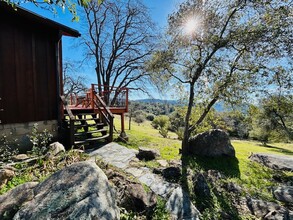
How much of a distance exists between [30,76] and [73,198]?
4.65 m

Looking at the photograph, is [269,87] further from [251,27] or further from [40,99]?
[40,99]

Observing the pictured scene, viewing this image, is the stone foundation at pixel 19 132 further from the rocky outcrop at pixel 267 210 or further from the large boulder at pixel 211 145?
the rocky outcrop at pixel 267 210

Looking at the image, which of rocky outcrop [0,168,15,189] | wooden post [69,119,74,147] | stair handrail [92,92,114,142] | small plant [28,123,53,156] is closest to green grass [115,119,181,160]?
stair handrail [92,92,114,142]

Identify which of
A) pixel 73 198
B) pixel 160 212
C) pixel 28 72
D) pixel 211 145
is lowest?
pixel 160 212

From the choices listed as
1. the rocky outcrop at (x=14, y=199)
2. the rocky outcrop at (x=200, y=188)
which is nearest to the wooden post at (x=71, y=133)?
the rocky outcrop at (x=14, y=199)

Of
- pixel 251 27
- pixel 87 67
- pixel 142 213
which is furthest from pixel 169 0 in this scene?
pixel 87 67

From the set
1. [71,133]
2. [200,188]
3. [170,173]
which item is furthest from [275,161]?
[71,133]

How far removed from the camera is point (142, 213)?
10.4 ft

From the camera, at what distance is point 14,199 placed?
8.43 ft

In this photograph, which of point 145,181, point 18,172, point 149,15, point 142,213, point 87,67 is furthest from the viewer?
point 87,67

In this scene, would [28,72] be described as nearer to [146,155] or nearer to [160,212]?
[146,155]

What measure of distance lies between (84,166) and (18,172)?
1.92 metres

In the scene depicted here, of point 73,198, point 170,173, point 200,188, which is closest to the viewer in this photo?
point 73,198

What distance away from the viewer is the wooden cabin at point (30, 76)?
16.3ft
